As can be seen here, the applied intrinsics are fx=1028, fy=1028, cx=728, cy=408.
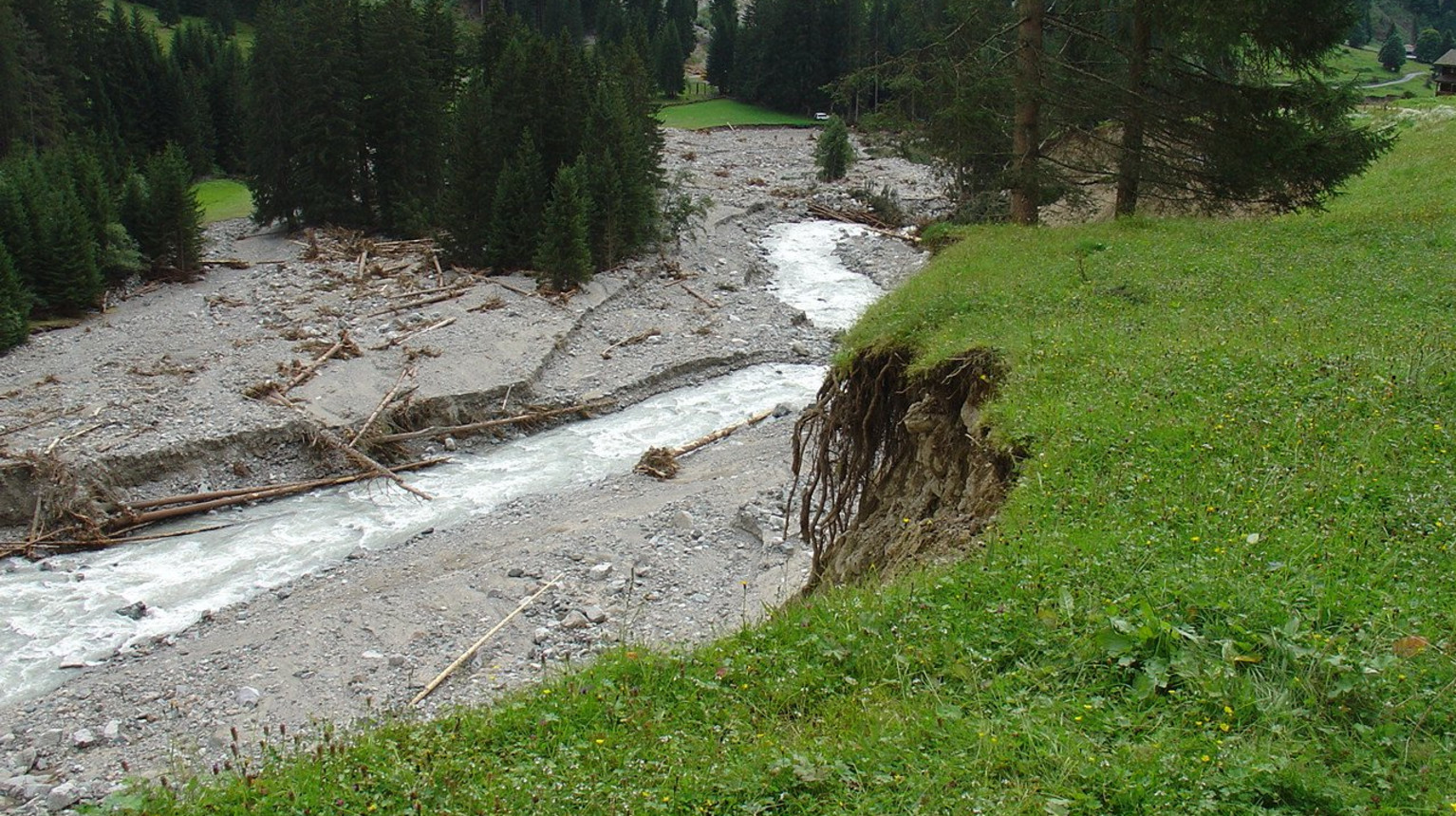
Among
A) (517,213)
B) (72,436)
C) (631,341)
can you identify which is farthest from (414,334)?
(72,436)

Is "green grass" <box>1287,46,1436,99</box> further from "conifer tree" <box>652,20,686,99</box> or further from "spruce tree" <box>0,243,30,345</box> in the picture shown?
"spruce tree" <box>0,243,30,345</box>

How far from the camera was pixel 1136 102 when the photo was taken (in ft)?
64.3

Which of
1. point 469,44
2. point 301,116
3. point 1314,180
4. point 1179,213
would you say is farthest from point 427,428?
point 469,44

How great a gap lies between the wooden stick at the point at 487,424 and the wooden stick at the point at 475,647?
29.5 ft

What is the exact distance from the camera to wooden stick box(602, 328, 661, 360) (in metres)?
29.8

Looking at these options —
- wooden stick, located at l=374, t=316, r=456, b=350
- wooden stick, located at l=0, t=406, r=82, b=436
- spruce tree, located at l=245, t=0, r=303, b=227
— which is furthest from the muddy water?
spruce tree, located at l=245, t=0, r=303, b=227

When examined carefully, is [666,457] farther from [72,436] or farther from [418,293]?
[418,293]

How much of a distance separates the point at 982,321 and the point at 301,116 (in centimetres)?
3622

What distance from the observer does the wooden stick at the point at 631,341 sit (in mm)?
29812

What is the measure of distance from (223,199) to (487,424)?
119 feet

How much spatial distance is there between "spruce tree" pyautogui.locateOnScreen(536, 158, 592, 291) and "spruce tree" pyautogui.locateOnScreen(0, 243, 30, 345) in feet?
46.9

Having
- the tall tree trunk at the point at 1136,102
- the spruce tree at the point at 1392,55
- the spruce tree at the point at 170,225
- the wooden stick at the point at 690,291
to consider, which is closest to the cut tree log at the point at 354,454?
the wooden stick at the point at 690,291

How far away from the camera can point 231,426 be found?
22.2 metres

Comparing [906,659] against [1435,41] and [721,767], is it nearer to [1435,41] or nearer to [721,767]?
[721,767]
